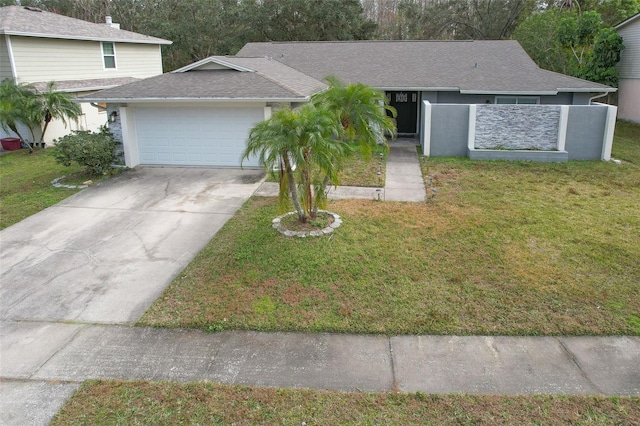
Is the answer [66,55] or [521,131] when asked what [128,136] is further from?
[521,131]

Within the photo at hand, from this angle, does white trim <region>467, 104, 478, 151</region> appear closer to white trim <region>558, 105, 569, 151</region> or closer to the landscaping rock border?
white trim <region>558, 105, 569, 151</region>

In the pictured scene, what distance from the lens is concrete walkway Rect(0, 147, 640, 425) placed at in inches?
201

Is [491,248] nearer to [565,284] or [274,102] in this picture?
[565,284]

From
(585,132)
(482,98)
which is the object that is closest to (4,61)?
(482,98)

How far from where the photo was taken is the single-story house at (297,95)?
1414 centimetres

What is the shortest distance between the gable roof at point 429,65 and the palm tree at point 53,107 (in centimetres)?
812

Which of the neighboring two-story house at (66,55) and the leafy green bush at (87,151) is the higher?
the neighboring two-story house at (66,55)

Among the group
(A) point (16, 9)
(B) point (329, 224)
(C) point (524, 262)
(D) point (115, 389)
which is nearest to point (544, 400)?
(C) point (524, 262)

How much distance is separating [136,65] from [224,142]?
13.2 meters

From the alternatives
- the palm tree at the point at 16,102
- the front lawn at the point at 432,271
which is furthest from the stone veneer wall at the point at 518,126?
the palm tree at the point at 16,102

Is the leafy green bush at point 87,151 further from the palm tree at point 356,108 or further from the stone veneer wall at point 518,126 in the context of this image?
the stone veneer wall at point 518,126

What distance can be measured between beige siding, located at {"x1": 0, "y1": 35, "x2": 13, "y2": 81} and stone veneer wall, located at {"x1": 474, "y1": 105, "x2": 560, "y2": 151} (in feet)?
54.4

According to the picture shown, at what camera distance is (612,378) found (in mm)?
5168

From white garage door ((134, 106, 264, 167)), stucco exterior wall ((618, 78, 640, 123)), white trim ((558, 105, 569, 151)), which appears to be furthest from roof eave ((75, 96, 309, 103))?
stucco exterior wall ((618, 78, 640, 123))
